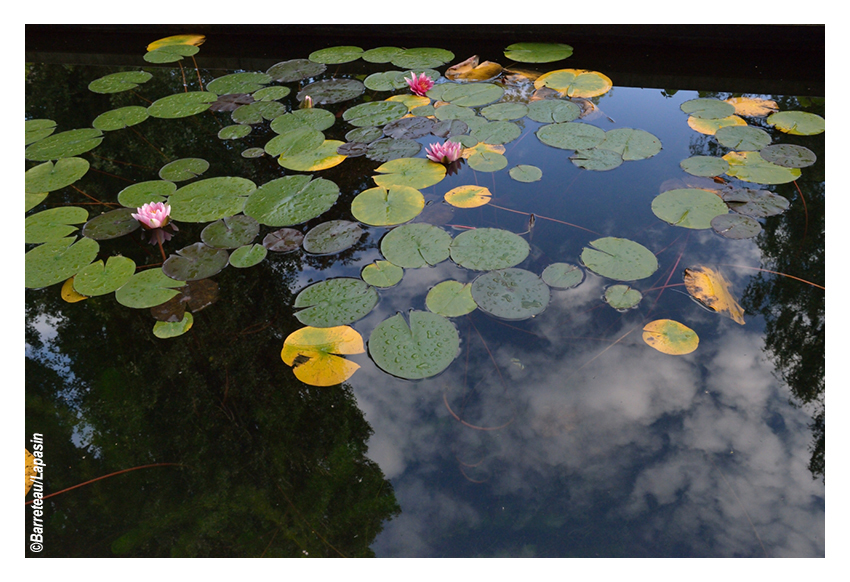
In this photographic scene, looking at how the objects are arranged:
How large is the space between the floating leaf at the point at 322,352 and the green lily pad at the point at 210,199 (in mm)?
939

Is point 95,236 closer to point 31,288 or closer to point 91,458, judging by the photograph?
point 31,288

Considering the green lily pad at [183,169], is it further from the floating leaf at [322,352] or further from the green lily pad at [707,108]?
the green lily pad at [707,108]

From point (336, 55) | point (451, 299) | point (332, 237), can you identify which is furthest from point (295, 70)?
point (451, 299)

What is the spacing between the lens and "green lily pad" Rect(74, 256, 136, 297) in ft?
7.23

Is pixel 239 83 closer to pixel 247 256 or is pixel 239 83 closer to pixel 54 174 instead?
pixel 54 174

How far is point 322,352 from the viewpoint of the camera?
1898 millimetres

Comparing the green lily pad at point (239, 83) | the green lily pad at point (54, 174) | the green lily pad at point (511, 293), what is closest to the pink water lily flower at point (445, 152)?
the green lily pad at point (511, 293)

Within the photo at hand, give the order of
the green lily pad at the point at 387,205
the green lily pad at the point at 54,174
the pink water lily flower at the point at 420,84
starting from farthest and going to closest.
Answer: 1. the pink water lily flower at the point at 420,84
2. the green lily pad at the point at 54,174
3. the green lily pad at the point at 387,205

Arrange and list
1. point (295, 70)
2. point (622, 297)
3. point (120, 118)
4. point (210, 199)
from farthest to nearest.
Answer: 1. point (295, 70)
2. point (120, 118)
3. point (210, 199)
4. point (622, 297)

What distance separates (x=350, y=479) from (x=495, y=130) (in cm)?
219

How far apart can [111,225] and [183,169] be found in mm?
524

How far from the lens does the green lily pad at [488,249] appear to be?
2145 millimetres

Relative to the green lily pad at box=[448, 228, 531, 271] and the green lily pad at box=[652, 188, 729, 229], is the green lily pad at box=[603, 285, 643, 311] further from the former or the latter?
the green lily pad at box=[652, 188, 729, 229]
